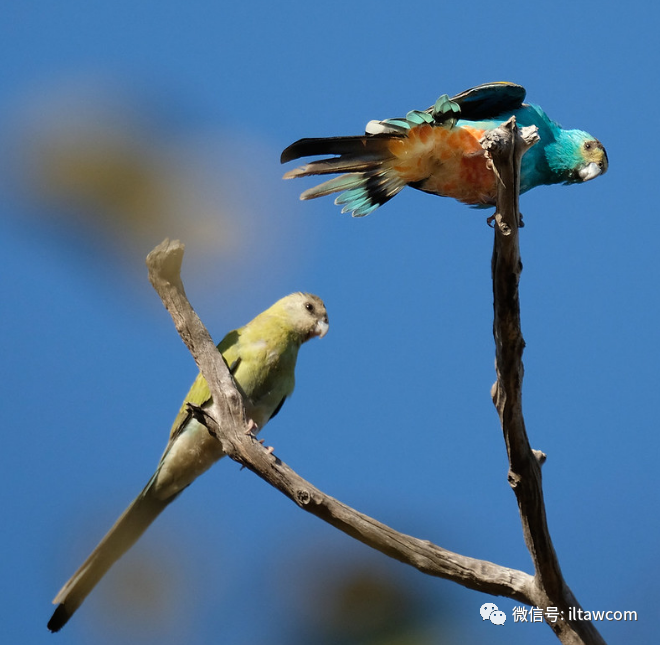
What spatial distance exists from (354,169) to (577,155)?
1.48 m

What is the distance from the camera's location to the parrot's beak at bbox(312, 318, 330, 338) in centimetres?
507

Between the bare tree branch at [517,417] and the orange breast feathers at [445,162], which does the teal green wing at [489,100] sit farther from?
the bare tree branch at [517,417]

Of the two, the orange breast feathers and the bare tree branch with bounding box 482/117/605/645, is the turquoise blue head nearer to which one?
the orange breast feathers

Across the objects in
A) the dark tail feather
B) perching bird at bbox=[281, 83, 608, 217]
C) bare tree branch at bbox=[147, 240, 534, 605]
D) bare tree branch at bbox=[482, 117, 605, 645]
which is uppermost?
perching bird at bbox=[281, 83, 608, 217]

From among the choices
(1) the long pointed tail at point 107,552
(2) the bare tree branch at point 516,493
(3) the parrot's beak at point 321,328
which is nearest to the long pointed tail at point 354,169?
(3) the parrot's beak at point 321,328

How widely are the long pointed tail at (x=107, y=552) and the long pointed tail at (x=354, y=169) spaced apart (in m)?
2.08

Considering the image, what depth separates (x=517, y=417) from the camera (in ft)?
10.5

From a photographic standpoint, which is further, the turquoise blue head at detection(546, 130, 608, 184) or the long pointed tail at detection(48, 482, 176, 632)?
the turquoise blue head at detection(546, 130, 608, 184)

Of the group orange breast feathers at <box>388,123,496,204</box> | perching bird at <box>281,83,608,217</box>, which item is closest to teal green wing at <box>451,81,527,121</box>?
perching bird at <box>281,83,608,217</box>

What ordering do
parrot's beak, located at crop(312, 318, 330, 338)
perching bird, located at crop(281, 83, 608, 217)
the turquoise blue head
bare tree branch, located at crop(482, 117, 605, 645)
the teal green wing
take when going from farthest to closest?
parrot's beak, located at crop(312, 318, 330, 338), the turquoise blue head, the teal green wing, perching bird, located at crop(281, 83, 608, 217), bare tree branch, located at crop(482, 117, 605, 645)

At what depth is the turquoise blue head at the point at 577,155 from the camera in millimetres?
4590

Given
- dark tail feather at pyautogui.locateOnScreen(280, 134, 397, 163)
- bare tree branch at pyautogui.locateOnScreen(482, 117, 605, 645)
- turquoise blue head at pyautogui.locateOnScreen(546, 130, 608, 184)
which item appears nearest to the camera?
bare tree branch at pyautogui.locateOnScreen(482, 117, 605, 645)

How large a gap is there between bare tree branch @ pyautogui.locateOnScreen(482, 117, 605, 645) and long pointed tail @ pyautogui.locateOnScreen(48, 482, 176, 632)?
7.66 feet

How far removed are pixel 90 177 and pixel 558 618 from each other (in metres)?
2.86
